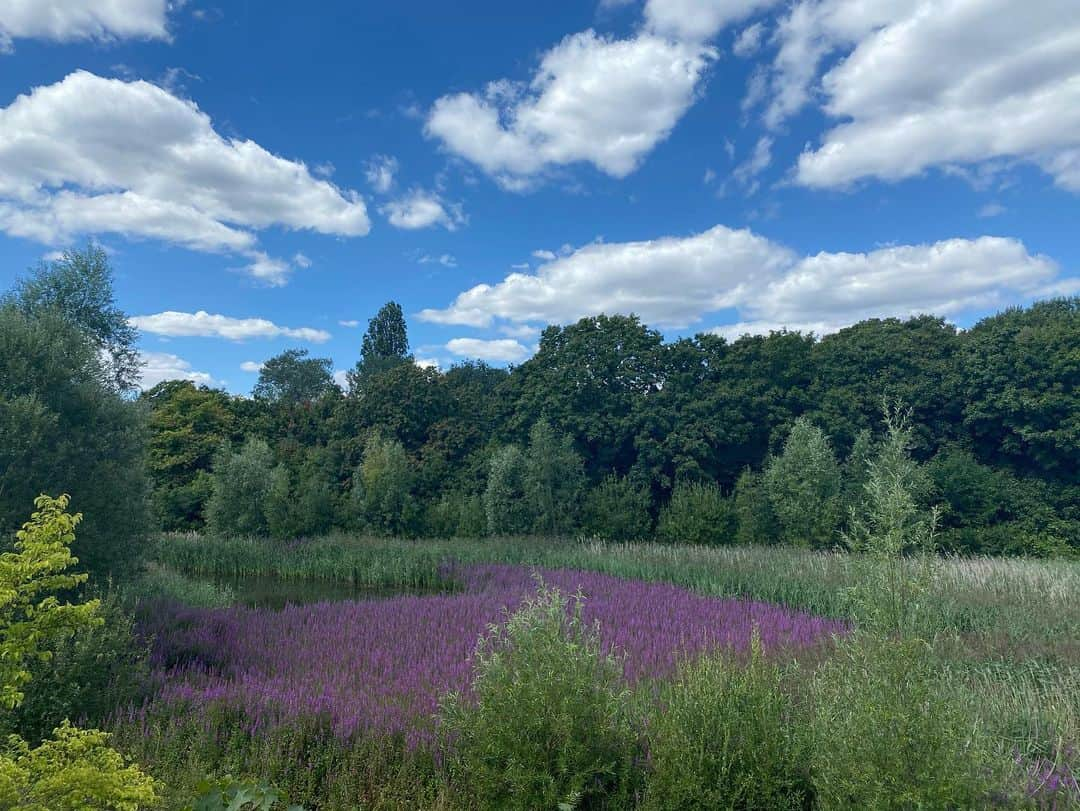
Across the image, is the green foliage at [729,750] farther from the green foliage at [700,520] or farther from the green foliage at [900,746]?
the green foliage at [700,520]

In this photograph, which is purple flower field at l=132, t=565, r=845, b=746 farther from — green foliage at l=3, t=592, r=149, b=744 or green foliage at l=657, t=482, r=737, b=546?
green foliage at l=657, t=482, r=737, b=546

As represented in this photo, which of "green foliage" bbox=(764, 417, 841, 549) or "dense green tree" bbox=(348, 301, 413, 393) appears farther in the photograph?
"dense green tree" bbox=(348, 301, 413, 393)

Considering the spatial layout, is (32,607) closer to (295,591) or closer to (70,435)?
(70,435)

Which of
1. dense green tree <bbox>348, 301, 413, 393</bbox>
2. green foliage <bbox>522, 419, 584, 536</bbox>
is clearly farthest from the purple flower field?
dense green tree <bbox>348, 301, 413, 393</bbox>

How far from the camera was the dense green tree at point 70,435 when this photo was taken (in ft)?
26.8

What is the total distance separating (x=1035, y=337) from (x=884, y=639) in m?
28.0

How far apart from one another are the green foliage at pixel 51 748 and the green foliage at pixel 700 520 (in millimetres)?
19716

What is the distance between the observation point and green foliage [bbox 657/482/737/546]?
21422 mm

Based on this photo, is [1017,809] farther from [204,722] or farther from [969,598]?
[969,598]

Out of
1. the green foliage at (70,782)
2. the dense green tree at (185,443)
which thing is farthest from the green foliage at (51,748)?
the dense green tree at (185,443)

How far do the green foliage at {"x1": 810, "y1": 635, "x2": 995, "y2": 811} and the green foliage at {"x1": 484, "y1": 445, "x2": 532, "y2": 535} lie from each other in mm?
18704

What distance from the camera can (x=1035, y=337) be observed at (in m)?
24.5

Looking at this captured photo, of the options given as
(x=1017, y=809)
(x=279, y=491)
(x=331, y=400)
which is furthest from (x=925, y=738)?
(x=331, y=400)

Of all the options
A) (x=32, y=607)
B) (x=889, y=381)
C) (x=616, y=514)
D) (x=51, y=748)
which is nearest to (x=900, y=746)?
(x=51, y=748)
